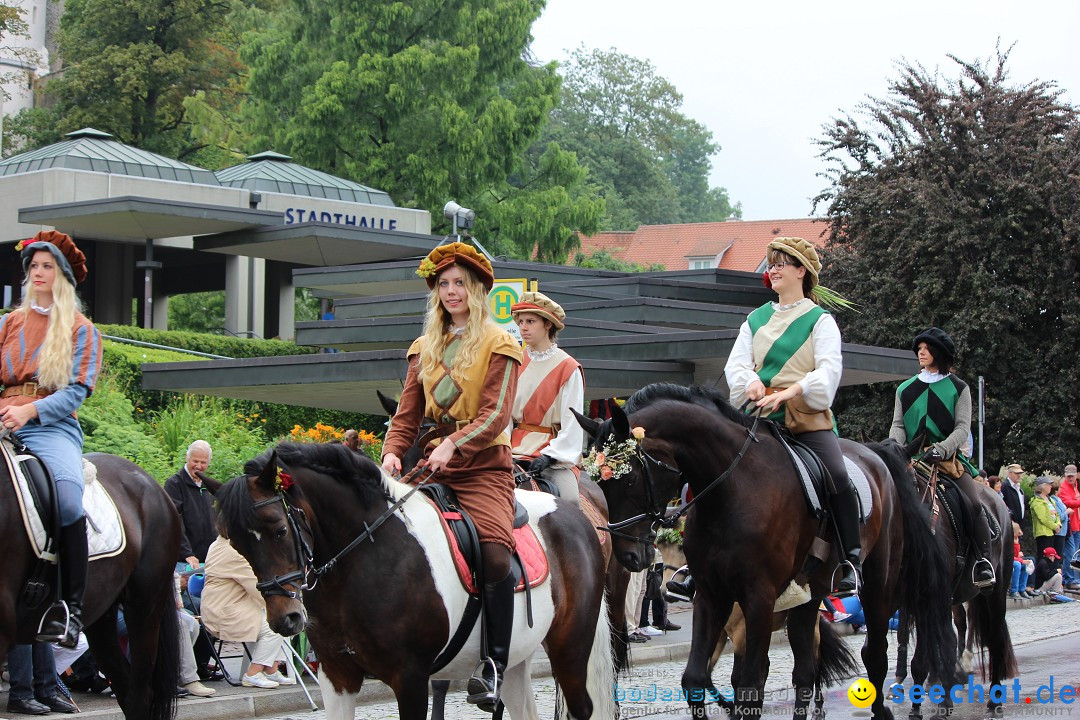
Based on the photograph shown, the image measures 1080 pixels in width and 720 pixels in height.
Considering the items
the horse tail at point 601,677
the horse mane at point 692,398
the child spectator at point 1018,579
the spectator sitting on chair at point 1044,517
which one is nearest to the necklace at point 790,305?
the horse mane at point 692,398

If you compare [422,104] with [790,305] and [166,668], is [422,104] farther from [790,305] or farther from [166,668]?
[166,668]

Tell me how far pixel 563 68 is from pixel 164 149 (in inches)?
1949

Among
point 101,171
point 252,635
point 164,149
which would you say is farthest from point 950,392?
point 164,149

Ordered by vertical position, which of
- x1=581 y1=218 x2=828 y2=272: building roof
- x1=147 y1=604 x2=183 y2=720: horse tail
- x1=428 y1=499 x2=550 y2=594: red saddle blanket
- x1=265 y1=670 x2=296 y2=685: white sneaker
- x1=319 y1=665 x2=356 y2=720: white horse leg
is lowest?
x1=265 y1=670 x2=296 y2=685: white sneaker

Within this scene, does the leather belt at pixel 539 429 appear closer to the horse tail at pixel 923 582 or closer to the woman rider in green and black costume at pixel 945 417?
the horse tail at pixel 923 582

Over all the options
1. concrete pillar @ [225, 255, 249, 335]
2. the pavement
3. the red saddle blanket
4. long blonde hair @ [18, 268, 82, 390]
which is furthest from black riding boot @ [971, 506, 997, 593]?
concrete pillar @ [225, 255, 249, 335]

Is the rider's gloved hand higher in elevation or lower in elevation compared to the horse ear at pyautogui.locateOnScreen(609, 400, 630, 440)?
lower

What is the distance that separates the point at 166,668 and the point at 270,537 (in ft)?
9.89

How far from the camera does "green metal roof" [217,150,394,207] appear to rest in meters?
42.8

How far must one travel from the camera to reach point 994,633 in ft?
38.8

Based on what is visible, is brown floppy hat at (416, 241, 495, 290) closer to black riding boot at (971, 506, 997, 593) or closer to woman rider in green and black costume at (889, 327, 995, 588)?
woman rider in green and black costume at (889, 327, 995, 588)

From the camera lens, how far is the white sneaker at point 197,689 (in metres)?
11.0

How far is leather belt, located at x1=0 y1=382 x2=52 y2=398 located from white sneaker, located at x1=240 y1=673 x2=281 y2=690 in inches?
181

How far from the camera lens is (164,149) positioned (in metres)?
58.5
